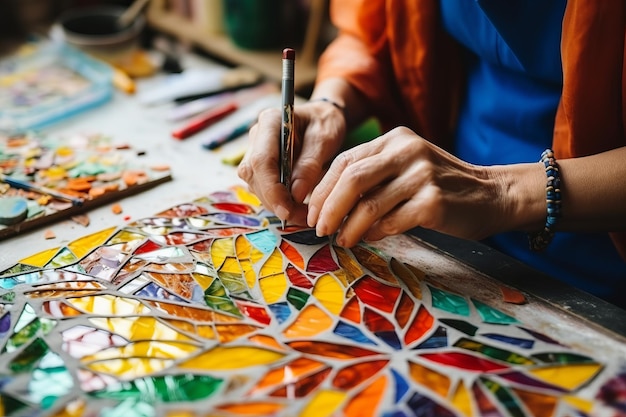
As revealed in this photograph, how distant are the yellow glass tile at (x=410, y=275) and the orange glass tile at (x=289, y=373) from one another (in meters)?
0.16

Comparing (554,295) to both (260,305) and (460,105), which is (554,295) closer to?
(260,305)

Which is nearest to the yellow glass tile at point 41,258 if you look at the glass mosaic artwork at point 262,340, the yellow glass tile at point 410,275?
the glass mosaic artwork at point 262,340

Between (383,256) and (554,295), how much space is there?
21 centimetres

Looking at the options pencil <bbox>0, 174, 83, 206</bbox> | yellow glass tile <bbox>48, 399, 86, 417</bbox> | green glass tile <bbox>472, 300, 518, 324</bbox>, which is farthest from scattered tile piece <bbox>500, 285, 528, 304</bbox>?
pencil <bbox>0, 174, 83, 206</bbox>

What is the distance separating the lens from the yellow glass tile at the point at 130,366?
0.64 m

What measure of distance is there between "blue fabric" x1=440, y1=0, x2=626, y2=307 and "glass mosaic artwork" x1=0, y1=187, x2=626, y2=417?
28 centimetres

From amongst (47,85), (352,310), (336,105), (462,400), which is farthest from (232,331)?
(47,85)

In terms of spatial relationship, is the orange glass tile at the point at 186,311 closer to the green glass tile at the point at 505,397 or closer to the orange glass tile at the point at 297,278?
the orange glass tile at the point at 297,278

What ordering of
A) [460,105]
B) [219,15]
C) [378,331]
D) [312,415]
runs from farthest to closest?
[219,15]
[460,105]
[378,331]
[312,415]

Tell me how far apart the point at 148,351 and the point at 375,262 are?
11.7 inches

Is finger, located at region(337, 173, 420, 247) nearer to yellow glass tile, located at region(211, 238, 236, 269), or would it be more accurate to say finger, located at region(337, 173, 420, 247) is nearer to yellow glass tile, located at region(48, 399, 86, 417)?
yellow glass tile, located at region(211, 238, 236, 269)

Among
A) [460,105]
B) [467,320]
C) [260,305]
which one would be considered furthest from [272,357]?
[460,105]

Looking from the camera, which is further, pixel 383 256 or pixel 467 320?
pixel 383 256

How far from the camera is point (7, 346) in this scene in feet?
2.21
